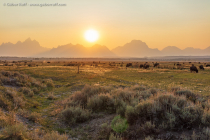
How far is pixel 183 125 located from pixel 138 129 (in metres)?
1.67

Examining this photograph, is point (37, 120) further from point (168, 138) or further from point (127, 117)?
point (168, 138)

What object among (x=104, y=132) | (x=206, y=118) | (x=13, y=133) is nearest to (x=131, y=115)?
(x=104, y=132)

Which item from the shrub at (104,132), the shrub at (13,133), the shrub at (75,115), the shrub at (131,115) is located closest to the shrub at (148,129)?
the shrub at (131,115)

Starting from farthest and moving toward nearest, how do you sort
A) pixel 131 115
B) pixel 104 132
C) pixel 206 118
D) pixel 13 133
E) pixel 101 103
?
pixel 101 103
pixel 131 115
pixel 104 132
pixel 206 118
pixel 13 133

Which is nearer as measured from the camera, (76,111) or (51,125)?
(51,125)

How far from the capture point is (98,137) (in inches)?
227

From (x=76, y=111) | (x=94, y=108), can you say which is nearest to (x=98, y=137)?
(x=76, y=111)

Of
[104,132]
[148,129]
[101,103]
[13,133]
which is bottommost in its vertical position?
[104,132]

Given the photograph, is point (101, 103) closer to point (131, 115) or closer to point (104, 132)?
point (104, 132)

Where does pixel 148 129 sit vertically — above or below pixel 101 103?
above

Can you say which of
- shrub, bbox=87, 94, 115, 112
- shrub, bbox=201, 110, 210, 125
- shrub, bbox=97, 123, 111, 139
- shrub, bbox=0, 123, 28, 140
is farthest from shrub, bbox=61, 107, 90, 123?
shrub, bbox=201, 110, 210, 125

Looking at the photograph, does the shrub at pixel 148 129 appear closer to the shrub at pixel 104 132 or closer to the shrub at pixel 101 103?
the shrub at pixel 104 132

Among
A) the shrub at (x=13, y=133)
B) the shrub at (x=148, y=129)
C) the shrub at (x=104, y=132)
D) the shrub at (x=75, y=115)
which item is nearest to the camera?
the shrub at (x=13, y=133)

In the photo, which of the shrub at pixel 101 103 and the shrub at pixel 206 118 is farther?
the shrub at pixel 101 103
